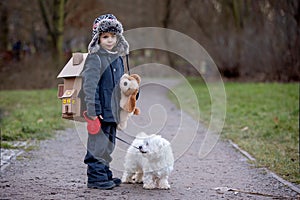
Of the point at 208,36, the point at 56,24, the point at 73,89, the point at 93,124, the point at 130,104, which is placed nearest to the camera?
the point at 93,124

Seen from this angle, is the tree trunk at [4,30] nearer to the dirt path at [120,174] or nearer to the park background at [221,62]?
the park background at [221,62]

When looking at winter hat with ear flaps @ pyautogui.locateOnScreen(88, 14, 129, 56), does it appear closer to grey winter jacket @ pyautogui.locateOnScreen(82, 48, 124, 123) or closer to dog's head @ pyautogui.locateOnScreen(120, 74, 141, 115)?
grey winter jacket @ pyautogui.locateOnScreen(82, 48, 124, 123)

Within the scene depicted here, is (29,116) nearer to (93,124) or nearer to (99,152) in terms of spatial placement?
(99,152)

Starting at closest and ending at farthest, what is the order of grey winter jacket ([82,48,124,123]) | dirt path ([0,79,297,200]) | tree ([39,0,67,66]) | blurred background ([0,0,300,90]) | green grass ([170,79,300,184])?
grey winter jacket ([82,48,124,123]) → dirt path ([0,79,297,200]) → green grass ([170,79,300,184]) → blurred background ([0,0,300,90]) → tree ([39,0,67,66])

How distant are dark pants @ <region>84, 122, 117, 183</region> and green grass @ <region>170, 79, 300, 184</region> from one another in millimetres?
2463

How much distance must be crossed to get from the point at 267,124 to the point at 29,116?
18.5ft

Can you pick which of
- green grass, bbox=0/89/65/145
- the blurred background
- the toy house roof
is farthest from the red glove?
the blurred background

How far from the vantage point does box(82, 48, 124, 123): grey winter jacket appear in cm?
594

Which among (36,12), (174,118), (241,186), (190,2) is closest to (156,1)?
(190,2)

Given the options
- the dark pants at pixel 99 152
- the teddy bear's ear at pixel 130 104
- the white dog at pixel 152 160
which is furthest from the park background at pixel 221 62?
the dark pants at pixel 99 152

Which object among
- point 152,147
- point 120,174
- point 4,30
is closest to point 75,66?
point 152,147

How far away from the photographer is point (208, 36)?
2678cm

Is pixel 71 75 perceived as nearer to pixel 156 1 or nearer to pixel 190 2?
pixel 190 2

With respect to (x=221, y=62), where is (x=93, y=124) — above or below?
below
